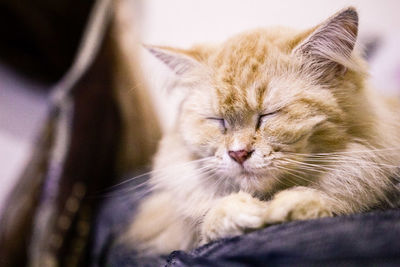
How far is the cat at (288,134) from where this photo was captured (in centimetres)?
69

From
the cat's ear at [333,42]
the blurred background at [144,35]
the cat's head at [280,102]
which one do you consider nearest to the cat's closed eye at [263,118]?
the cat's head at [280,102]

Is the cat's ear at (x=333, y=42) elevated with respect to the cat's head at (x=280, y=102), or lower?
elevated

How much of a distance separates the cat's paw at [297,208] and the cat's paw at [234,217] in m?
0.02

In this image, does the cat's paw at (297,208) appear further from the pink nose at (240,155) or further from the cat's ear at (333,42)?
the cat's ear at (333,42)

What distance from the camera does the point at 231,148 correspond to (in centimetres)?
75

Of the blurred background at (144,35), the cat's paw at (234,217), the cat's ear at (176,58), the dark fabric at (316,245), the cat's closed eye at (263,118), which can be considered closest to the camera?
the dark fabric at (316,245)

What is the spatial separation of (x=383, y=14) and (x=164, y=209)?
3.06ft

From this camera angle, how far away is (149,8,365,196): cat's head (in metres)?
0.71

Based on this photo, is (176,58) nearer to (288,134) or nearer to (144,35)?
(288,134)

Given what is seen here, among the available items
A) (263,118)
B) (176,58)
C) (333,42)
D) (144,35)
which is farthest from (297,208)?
(144,35)

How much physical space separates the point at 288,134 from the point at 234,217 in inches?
7.7

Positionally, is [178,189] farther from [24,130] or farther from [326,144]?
[24,130]

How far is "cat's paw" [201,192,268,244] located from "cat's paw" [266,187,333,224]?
22mm

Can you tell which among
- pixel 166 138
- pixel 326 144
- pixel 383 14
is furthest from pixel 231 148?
pixel 383 14
